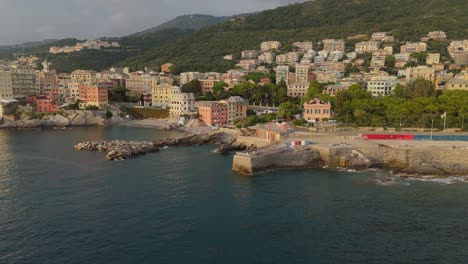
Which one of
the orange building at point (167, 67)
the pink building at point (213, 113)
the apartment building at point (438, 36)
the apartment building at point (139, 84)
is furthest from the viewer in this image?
the orange building at point (167, 67)

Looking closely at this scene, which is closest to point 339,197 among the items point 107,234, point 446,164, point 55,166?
point 446,164

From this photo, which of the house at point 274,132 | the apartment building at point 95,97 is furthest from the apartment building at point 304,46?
the house at point 274,132

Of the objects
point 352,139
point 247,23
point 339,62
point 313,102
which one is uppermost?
point 247,23

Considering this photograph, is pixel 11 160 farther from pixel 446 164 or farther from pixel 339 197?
pixel 446 164

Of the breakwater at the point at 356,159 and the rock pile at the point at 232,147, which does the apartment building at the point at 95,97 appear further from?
the breakwater at the point at 356,159

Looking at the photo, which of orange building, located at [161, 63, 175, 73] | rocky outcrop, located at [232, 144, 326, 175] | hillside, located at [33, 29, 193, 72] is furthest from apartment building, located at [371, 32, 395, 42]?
rocky outcrop, located at [232, 144, 326, 175]

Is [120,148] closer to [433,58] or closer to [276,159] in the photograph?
[276,159]
